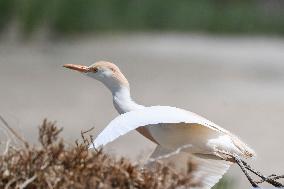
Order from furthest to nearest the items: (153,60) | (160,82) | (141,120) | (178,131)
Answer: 1. (153,60)
2. (160,82)
3. (178,131)
4. (141,120)

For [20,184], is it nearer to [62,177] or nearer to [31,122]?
[62,177]

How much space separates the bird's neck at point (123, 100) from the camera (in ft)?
9.58

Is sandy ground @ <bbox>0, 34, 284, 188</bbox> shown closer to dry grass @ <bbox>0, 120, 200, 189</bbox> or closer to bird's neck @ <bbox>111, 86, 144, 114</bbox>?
bird's neck @ <bbox>111, 86, 144, 114</bbox>

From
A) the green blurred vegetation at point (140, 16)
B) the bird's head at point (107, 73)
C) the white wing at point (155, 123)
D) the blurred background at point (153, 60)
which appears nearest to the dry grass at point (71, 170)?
the white wing at point (155, 123)

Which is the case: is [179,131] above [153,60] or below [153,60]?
above

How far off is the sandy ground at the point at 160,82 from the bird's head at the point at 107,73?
20.2 feet

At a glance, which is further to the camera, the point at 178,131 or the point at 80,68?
the point at 80,68

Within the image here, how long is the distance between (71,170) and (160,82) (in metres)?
14.0

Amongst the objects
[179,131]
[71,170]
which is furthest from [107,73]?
[71,170]

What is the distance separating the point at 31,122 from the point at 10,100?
1.96 m

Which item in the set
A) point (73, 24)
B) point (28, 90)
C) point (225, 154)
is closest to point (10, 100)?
point (28, 90)

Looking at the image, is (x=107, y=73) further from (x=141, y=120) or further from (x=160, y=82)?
(x=160, y=82)

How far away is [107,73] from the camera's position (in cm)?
290

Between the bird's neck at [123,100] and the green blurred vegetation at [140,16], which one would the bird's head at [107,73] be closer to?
the bird's neck at [123,100]
